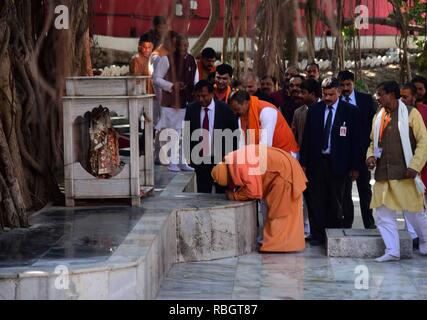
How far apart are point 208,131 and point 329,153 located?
1.28 meters

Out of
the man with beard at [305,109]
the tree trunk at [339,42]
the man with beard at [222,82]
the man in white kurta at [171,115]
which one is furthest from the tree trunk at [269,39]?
the man with beard at [305,109]

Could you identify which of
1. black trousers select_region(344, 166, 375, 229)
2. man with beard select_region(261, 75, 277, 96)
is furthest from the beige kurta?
man with beard select_region(261, 75, 277, 96)

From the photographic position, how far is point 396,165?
862 cm

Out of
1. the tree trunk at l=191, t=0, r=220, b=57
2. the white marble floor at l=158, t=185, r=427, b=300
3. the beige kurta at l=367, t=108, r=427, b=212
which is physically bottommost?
the white marble floor at l=158, t=185, r=427, b=300

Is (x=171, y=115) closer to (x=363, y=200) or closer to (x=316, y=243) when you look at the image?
(x=363, y=200)

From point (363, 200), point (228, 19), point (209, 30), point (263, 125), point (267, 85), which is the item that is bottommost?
point (363, 200)

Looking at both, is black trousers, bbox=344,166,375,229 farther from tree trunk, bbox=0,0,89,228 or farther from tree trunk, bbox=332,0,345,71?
tree trunk, bbox=0,0,89,228

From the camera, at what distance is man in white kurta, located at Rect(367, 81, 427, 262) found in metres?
8.59

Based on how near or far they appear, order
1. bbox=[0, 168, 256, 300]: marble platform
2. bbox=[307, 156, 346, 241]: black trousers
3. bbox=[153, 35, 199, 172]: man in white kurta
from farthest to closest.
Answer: bbox=[153, 35, 199, 172]: man in white kurta < bbox=[307, 156, 346, 241]: black trousers < bbox=[0, 168, 256, 300]: marble platform

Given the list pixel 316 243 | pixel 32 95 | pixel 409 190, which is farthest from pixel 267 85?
pixel 32 95

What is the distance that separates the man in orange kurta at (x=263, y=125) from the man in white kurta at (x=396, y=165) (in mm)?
1078

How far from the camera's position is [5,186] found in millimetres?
7742
